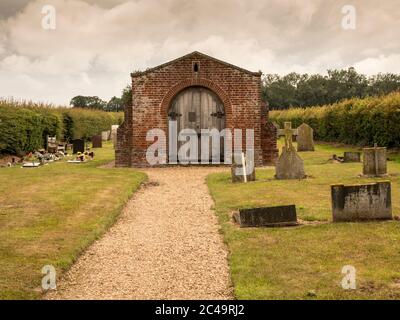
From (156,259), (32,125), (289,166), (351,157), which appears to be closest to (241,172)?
(289,166)

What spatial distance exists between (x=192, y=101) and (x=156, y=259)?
14.5 m

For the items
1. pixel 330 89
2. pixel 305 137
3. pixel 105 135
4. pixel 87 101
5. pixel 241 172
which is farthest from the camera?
pixel 87 101

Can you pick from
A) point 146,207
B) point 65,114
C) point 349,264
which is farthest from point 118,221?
point 65,114

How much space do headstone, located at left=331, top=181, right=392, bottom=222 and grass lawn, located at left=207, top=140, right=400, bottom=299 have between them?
268mm

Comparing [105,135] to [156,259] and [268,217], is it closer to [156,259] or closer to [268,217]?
[268,217]

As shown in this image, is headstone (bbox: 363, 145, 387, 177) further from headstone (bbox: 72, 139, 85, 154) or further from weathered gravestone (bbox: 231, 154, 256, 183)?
headstone (bbox: 72, 139, 85, 154)

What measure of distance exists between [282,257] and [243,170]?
27.7ft

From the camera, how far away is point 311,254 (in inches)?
312

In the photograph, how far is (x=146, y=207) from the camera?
12.8 meters

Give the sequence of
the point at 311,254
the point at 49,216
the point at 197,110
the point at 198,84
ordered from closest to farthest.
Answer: the point at 311,254 → the point at 49,216 → the point at 198,84 → the point at 197,110

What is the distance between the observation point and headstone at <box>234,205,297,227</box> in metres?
9.94

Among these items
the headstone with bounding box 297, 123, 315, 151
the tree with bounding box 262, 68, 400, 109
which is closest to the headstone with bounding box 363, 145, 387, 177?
the headstone with bounding box 297, 123, 315, 151

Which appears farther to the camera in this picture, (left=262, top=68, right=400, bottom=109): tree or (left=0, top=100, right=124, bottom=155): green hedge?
(left=262, top=68, right=400, bottom=109): tree
